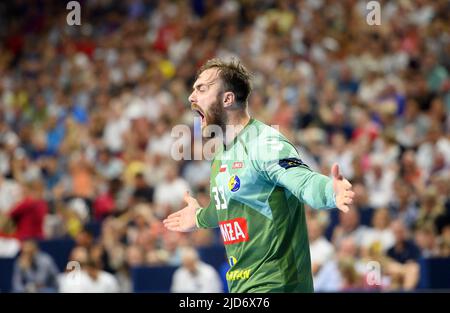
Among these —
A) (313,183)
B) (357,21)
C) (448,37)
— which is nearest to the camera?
(313,183)

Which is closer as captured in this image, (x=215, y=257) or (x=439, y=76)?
(x=215, y=257)

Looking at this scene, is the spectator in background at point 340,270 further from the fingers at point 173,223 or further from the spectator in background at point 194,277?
the fingers at point 173,223

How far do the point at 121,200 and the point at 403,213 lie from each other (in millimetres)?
3727

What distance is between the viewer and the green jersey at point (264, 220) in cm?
473

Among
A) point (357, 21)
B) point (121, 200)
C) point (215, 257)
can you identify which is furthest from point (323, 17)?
point (215, 257)

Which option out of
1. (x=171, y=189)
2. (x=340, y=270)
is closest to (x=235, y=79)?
(x=340, y=270)

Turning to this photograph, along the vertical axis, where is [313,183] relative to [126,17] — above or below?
below

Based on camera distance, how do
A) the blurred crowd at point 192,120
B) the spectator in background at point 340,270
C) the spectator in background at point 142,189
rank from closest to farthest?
the spectator in background at point 340,270 < the blurred crowd at point 192,120 < the spectator in background at point 142,189

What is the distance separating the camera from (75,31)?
16922 millimetres

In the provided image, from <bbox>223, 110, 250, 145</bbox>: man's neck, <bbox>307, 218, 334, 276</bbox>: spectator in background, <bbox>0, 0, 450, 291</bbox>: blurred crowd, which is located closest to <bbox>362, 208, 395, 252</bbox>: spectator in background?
<bbox>0, 0, 450, 291</bbox>: blurred crowd

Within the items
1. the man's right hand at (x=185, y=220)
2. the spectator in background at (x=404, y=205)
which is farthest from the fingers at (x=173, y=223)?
the spectator in background at (x=404, y=205)

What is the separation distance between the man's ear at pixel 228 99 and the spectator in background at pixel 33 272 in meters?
6.06

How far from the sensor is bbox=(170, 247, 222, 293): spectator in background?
972 centimetres

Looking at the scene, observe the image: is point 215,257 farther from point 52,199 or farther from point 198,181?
point 52,199
